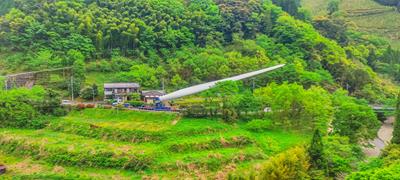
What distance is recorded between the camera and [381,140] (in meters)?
39.9

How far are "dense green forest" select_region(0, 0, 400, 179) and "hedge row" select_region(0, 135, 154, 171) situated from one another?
8 cm

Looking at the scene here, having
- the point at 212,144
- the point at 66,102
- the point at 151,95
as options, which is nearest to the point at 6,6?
the point at 66,102

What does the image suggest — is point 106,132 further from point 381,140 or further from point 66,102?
point 381,140

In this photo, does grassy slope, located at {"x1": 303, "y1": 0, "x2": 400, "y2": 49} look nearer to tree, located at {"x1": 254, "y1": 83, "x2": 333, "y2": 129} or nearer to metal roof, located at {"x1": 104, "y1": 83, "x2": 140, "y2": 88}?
tree, located at {"x1": 254, "y1": 83, "x2": 333, "y2": 129}

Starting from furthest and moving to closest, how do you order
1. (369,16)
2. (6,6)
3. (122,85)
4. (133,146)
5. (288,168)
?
(369,16)
(6,6)
(122,85)
(133,146)
(288,168)

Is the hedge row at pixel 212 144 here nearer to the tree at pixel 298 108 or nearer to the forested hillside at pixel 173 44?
the tree at pixel 298 108

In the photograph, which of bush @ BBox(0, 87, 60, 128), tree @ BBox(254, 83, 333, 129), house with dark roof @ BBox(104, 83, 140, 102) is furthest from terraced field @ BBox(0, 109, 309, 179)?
house with dark roof @ BBox(104, 83, 140, 102)

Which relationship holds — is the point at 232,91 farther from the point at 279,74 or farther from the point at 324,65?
the point at 324,65

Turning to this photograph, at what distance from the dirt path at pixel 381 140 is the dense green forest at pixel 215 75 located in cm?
131

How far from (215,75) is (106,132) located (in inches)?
655

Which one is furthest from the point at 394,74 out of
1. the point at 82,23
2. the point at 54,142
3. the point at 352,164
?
the point at 54,142

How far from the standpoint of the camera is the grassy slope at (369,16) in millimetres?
78688

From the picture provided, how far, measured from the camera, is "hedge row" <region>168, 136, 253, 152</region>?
33.5 meters

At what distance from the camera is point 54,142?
34.5m
